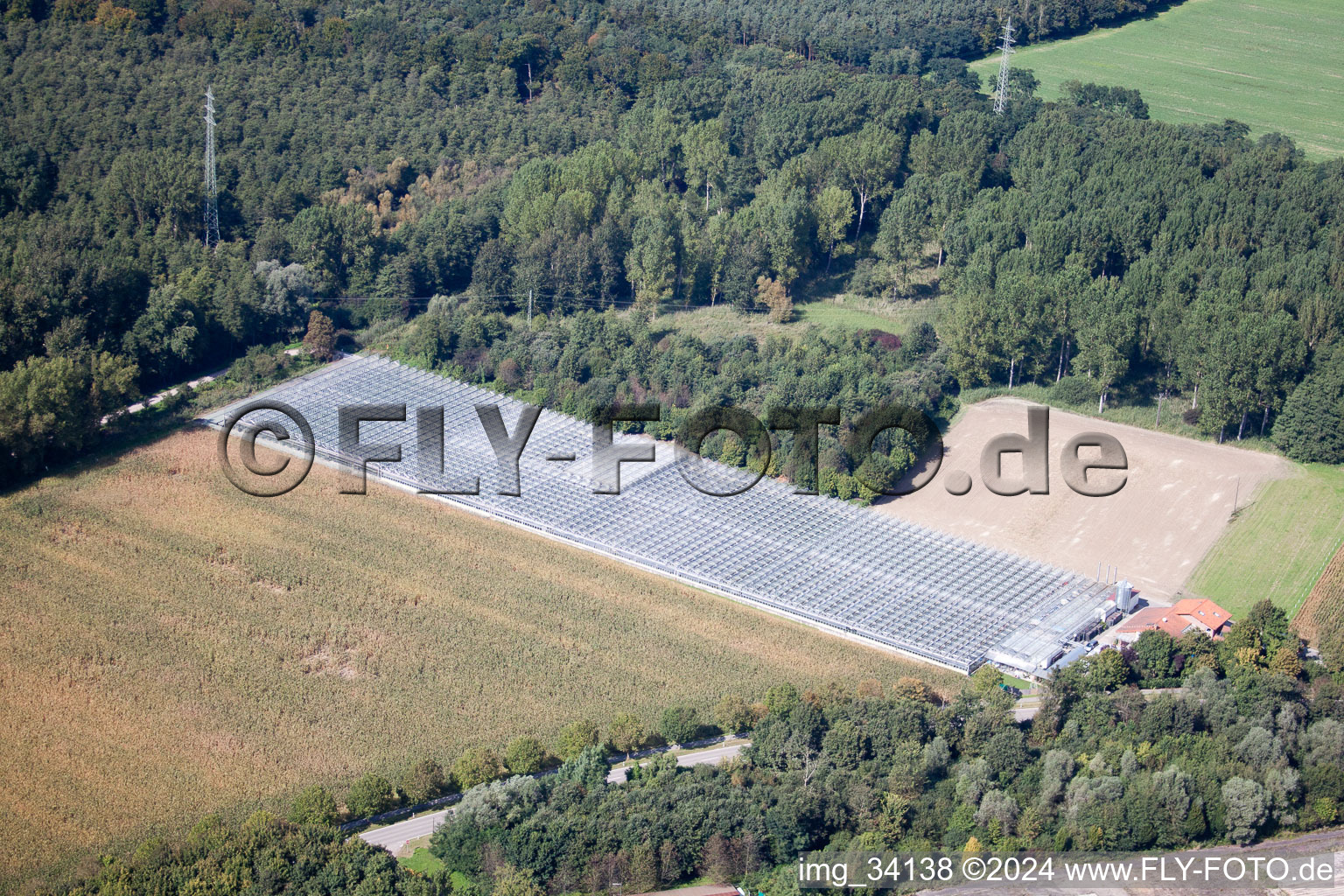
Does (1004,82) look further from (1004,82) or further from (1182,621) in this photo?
(1182,621)

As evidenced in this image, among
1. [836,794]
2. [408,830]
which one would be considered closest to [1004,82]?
[836,794]

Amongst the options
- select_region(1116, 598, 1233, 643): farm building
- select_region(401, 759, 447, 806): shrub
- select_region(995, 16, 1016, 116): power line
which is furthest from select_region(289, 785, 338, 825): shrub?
select_region(995, 16, 1016, 116): power line

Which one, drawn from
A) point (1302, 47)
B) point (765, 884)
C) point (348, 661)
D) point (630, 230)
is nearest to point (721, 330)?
point (630, 230)

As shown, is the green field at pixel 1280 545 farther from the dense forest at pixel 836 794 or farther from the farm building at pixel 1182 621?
the dense forest at pixel 836 794

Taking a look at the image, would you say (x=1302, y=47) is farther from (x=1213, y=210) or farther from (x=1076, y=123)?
(x=1213, y=210)

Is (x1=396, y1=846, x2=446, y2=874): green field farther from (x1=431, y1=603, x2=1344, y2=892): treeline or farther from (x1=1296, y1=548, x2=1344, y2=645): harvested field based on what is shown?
(x1=1296, y1=548, x2=1344, y2=645): harvested field

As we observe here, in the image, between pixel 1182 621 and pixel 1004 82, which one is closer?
pixel 1182 621
